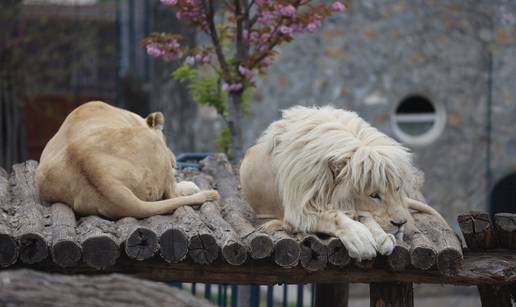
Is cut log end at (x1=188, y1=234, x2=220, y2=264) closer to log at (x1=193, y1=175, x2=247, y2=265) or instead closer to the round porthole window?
log at (x1=193, y1=175, x2=247, y2=265)

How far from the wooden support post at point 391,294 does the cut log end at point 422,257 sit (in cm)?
42

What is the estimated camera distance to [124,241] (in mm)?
4609

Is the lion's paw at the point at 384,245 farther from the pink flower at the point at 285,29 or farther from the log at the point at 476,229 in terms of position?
the pink flower at the point at 285,29

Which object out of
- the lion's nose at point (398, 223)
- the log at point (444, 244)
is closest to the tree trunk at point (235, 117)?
the log at point (444, 244)

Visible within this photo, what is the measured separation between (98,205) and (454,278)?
1.82 metres

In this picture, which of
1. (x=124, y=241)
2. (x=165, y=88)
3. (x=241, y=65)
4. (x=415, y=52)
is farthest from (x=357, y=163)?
(x=165, y=88)

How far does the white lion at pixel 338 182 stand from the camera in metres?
4.76

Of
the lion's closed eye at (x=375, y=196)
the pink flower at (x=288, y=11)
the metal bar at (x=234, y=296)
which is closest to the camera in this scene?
the lion's closed eye at (x=375, y=196)

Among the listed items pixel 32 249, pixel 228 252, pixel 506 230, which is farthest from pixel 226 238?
pixel 506 230

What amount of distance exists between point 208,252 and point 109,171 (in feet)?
2.59

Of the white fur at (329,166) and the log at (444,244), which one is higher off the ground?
the white fur at (329,166)

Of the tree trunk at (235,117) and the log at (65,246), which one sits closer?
the log at (65,246)

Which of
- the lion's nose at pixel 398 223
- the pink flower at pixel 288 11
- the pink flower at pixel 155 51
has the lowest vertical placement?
the lion's nose at pixel 398 223

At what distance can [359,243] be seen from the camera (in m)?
4.61
